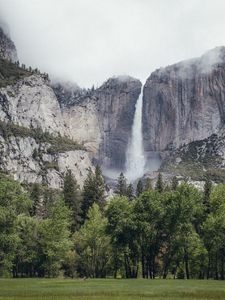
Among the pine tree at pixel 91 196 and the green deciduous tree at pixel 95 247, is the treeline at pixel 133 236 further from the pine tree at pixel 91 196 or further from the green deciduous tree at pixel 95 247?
the pine tree at pixel 91 196

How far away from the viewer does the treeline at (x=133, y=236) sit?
7806 centimetres

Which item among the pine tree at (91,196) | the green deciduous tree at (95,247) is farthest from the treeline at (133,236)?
the pine tree at (91,196)

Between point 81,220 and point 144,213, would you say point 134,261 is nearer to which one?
point 144,213

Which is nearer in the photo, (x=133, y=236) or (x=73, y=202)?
(x=133, y=236)

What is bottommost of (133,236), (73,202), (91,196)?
(133,236)

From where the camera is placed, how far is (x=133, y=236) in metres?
81.7

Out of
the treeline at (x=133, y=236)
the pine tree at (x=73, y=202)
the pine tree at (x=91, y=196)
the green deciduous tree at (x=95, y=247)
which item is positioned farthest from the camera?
the pine tree at (x=91, y=196)

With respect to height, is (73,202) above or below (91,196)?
below

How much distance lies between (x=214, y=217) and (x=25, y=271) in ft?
137

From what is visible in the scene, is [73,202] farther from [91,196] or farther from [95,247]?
[95,247]

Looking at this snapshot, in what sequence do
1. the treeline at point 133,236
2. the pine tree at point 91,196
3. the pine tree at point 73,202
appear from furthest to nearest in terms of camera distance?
the pine tree at point 91,196 < the pine tree at point 73,202 < the treeline at point 133,236

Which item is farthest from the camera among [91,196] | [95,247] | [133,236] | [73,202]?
[91,196]

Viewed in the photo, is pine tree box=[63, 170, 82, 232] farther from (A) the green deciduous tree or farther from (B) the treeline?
(B) the treeline

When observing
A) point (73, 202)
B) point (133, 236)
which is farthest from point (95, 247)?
point (73, 202)
